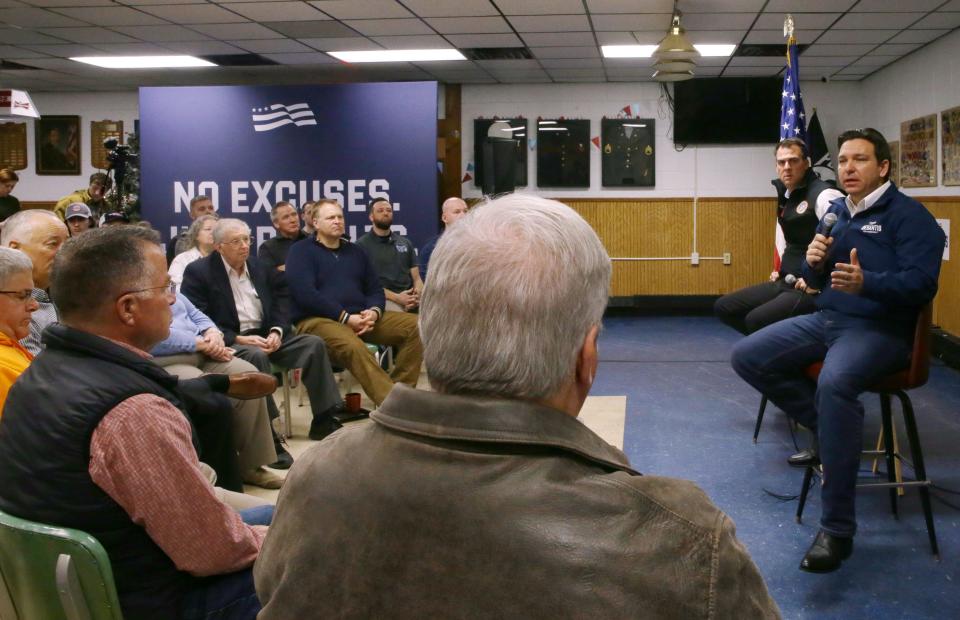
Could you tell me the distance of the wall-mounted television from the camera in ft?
33.4

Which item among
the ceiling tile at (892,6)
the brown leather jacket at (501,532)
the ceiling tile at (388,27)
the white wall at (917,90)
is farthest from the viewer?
the white wall at (917,90)

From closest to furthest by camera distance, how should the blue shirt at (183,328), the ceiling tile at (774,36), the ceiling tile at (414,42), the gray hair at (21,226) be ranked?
the gray hair at (21,226) → the blue shirt at (183,328) → the ceiling tile at (774,36) → the ceiling tile at (414,42)

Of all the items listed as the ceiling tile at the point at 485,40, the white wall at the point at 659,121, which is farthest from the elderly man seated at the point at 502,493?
the white wall at the point at 659,121

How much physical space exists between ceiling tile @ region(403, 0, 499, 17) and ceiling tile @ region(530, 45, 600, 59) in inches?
61.8

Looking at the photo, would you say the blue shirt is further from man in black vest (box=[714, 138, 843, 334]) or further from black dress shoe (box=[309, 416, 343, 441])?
man in black vest (box=[714, 138, 843, 334])

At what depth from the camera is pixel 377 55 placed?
8961 millimetres

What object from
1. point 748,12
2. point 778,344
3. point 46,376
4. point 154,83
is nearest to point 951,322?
point 748,12

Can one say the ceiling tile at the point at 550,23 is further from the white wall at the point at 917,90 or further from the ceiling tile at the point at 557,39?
the white wall at the point at 917,90

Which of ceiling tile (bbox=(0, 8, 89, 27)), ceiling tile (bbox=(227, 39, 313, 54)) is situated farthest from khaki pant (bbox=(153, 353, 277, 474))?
ceiling tile (bbox=(227, 39, 313, 54))

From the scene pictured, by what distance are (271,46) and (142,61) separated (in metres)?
1.69

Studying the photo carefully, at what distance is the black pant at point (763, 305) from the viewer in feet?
14.5

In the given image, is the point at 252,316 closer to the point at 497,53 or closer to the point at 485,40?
the point at 485,40

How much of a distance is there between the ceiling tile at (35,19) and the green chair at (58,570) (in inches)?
248

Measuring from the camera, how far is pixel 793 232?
14.4ft
